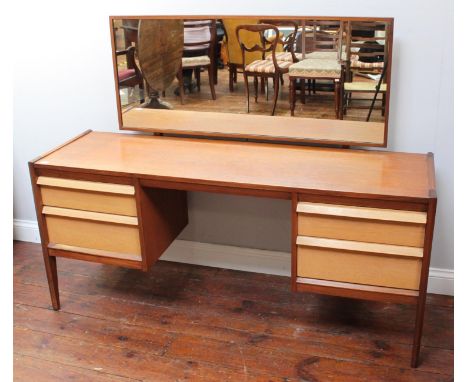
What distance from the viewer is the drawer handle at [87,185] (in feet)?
6.95

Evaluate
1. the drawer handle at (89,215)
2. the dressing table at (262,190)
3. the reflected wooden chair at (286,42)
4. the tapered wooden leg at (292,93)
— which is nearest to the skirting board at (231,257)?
the dressing table at (262,190)

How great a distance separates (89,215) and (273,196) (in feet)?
2.52

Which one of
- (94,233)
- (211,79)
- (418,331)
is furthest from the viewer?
(211,79)

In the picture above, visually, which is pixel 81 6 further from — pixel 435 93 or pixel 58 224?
pixel 435 93

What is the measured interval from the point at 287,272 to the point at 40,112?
1.46m

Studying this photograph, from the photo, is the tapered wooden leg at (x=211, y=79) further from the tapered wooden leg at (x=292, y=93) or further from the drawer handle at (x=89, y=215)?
the drawer handle at (x=89, y=215)

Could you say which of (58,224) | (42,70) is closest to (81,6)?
(42,70)

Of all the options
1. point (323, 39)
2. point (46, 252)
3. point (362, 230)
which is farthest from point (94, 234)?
point (323, 39)

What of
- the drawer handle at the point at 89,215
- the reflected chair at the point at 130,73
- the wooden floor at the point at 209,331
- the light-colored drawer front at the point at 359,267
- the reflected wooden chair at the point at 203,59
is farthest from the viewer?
the reflected chair at the point at 130,73

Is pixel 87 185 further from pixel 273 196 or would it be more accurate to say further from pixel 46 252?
pixel 273 196

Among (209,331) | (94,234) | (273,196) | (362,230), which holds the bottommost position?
(209,331)

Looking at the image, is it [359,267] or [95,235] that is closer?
[359,267]

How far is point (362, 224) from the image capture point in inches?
74.9

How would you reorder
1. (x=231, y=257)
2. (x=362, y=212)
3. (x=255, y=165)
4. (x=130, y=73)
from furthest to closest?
1. (x=231, y=257)
2. (x=130, y=73)
3. (x=255, y=165)
4. (x=362, y=212)
